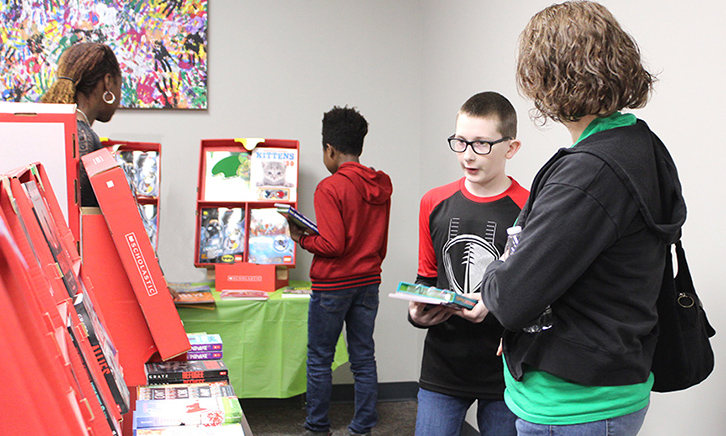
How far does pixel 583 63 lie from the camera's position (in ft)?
3.59

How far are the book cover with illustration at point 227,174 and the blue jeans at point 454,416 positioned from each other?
7.33 ft

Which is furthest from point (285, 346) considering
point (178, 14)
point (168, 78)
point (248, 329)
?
point (178, 14)

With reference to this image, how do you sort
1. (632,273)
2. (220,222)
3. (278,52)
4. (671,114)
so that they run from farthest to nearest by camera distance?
(278,52), (220,222), (671,114), (632,273)

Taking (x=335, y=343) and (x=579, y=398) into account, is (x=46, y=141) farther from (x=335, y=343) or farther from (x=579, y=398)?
(x=335, y=343)

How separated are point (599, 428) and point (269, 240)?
2.77m

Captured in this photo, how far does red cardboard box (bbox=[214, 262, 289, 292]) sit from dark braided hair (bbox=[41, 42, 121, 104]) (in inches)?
67.9

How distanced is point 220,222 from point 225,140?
1.64 feet

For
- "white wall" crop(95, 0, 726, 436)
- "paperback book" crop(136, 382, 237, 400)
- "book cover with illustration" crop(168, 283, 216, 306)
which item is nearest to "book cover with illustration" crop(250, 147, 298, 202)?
"white wall" crop(95, 0, 726, 436)

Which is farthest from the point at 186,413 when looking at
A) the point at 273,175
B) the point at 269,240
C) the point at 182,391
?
the point at 273,175

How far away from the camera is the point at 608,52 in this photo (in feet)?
3.60

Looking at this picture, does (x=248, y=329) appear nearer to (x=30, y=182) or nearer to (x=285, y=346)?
(x=285, y=346)

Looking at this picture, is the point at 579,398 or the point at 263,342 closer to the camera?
the point at 579,398

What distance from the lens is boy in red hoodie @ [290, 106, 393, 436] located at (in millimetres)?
3037

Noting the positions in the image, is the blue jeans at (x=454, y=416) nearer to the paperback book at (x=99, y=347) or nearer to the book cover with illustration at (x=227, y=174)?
the paperback book at (x=99, y=347)
